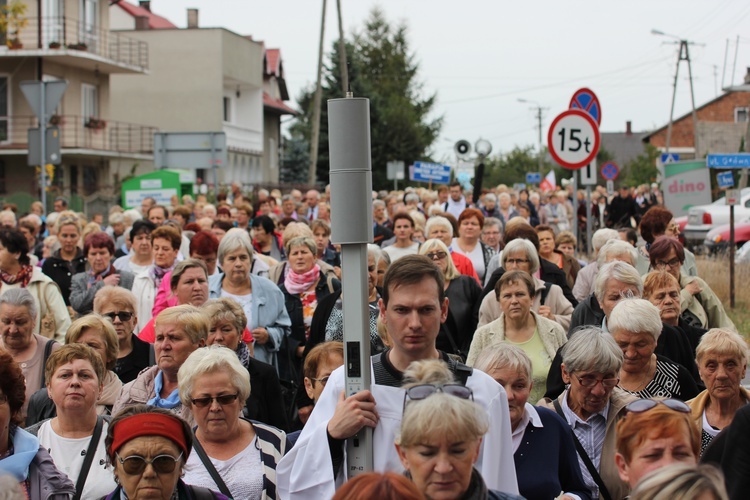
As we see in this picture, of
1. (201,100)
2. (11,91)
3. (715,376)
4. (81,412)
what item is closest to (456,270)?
(715,376)

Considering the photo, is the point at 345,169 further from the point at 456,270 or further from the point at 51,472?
the point at 456,270

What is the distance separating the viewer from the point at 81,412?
229 inches

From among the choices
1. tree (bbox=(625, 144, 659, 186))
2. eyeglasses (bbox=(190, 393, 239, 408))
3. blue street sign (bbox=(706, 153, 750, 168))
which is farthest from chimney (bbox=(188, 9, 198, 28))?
eyeglasses (bbox=(190, 393, 239, 408))

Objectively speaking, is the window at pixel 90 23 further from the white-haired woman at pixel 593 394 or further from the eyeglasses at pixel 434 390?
the eyeglasses at pixel 434 390

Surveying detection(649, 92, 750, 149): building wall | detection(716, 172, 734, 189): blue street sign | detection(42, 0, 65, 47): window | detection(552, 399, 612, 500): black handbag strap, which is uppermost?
detection(649, 92, 750, 149): building wall

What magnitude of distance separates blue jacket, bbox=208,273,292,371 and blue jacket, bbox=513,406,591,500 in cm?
371

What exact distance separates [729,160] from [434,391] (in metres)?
19.4

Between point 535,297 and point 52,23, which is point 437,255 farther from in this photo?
point 52,23

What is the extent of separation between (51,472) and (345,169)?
213 cm

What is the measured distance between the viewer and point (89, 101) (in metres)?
46.4

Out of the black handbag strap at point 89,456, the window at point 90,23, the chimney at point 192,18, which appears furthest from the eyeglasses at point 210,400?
the chimney at point 192,18

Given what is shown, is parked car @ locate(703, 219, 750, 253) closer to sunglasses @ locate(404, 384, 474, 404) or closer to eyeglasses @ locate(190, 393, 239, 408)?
eyeglasses @ locate(190, 393, 239, 408)

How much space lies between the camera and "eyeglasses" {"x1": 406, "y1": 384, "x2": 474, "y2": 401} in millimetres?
3900

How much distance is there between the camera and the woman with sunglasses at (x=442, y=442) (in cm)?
374
